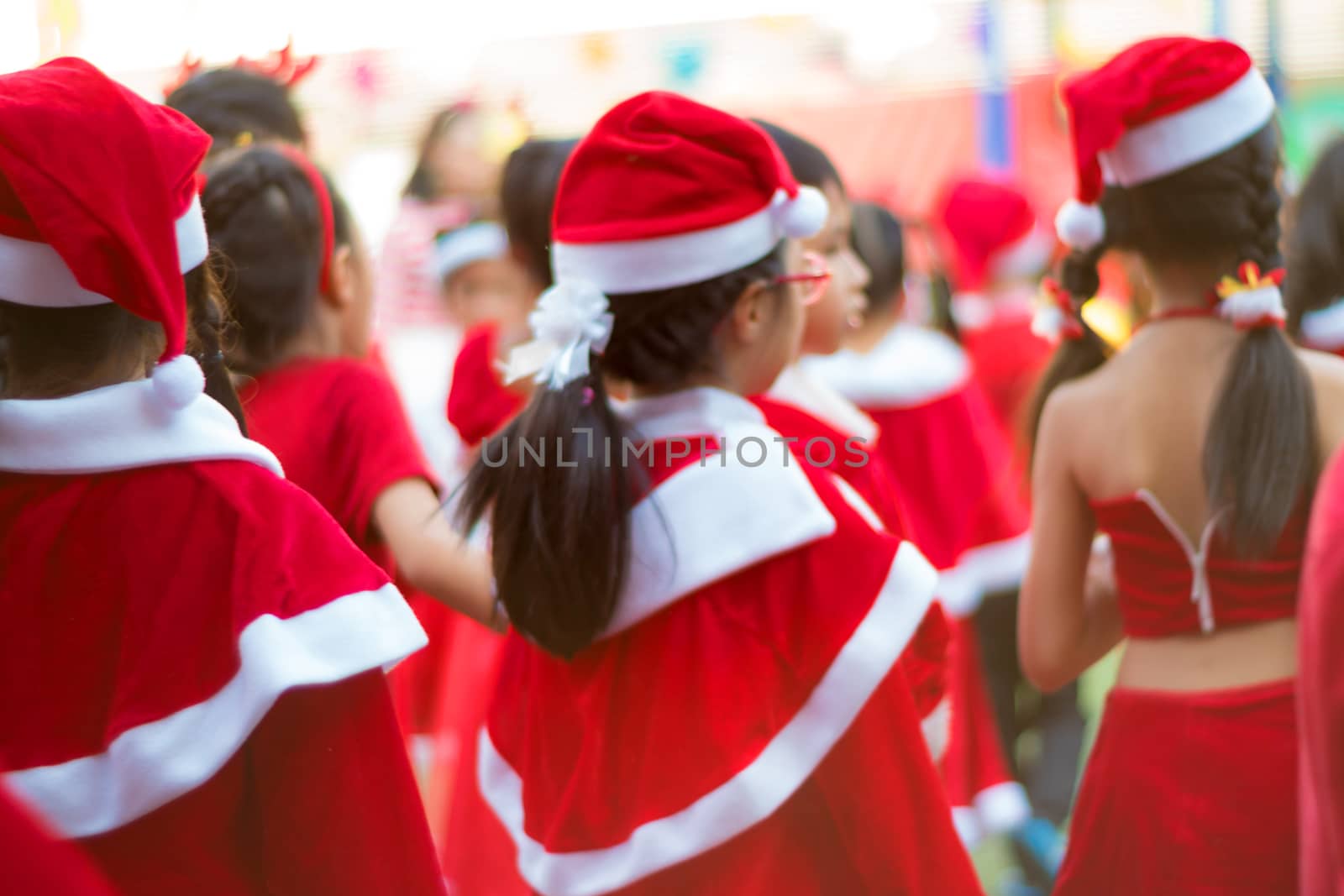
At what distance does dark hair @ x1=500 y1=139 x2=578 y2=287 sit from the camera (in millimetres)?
2346

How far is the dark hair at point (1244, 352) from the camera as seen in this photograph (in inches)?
73.0

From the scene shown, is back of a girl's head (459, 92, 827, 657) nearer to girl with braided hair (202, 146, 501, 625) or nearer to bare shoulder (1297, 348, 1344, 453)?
girl with braided hair (202, 146, 501, 625)

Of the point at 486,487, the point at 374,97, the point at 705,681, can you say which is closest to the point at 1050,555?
the point at 705,681

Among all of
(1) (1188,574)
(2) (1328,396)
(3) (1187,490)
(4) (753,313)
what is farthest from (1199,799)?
(4) (753,313)

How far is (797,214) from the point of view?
180 centimetres

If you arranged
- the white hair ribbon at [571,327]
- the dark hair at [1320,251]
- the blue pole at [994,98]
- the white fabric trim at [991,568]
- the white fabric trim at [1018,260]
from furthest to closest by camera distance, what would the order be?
the blue pole at [994,98] < the white fabric trim at [1018,260] < the white fabric trim at [991,568] < the dark hair at [1320,251] < the white hair ribbon at [571,327]

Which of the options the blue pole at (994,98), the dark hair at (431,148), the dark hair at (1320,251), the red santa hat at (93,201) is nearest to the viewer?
the red santa hat at (93,201)

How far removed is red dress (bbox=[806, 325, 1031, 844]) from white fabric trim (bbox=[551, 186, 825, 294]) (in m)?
2.17

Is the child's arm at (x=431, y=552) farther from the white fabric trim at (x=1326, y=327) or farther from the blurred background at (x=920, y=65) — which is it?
the blurred background at (x=920, y=65)

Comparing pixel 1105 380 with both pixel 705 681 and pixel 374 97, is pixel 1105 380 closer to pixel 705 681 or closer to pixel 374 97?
pixel 705 681

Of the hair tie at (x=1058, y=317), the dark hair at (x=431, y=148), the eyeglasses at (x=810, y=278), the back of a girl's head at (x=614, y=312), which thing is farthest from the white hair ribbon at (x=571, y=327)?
the dark hair at (x=431, y=148)

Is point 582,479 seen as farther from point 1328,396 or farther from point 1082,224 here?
point 1328,396

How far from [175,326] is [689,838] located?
0.84 m

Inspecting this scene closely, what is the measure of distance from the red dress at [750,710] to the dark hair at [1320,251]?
1.47 metres
